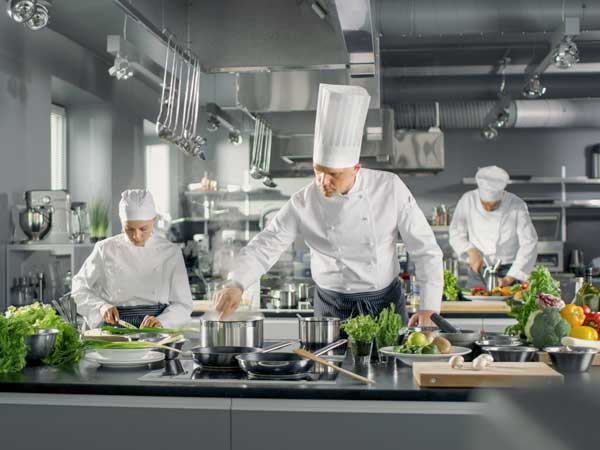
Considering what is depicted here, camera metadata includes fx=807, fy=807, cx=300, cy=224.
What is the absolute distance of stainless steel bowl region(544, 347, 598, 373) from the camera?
2.34 meters

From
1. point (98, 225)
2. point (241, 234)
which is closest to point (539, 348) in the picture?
point (98, 225)

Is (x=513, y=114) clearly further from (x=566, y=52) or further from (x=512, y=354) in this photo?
(x=512, y=354)

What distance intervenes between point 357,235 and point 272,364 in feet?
5.05

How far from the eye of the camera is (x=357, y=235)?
12.2 feet

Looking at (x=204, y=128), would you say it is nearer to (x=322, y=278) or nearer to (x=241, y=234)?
(x=241, y=234)

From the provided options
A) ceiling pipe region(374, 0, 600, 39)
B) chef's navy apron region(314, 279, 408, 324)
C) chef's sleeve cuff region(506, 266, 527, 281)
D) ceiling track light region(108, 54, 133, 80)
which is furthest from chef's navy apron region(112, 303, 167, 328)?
chef's sleeve cuff region(506, 266, 527, 281)

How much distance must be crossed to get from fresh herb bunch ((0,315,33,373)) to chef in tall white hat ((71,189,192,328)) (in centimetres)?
158

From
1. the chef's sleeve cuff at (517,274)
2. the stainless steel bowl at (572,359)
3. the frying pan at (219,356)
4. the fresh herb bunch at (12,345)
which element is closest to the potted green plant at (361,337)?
the frying pan at (219,356)

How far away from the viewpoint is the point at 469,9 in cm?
549

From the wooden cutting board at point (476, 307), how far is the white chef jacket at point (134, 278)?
71.0 inches

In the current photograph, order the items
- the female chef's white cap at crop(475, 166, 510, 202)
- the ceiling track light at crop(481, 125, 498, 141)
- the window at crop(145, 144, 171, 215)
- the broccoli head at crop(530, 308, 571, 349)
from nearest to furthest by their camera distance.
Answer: the broccoli head at crop(530, 308, 571, 349) < the female chef's white cap at crop(475, 166, 510, 202) < the ceiling track light at crop(481, 125, 498, 141) < the window at crop(145, 144, 171, 215)

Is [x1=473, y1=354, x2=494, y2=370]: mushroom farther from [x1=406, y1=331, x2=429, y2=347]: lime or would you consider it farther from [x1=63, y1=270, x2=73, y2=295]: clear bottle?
[x1=63, y1=270, x2=73, y2=295]: clear bottle

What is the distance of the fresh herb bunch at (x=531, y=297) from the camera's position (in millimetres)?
2967

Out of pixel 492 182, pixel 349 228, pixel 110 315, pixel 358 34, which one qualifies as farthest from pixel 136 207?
pixel 492 182
